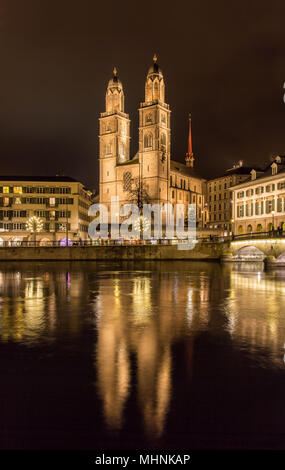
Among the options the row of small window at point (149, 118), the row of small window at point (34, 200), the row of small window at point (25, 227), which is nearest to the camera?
the row of small window at point (25, 227)

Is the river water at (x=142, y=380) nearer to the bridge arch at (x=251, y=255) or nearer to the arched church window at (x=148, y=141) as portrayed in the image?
the bridge arch at (x=251, y=255)

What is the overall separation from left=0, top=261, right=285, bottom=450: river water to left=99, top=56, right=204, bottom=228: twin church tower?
10079 centimetres

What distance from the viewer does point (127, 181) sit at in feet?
396

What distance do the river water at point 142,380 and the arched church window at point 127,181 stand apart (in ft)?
348

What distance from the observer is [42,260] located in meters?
72.6

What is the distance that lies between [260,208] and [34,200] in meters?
49.4

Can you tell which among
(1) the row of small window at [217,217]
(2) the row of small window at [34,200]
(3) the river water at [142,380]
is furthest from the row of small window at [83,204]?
(3) the river water at [142,380]

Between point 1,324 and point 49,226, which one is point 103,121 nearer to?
point 49,226

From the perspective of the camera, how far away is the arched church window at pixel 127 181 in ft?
393

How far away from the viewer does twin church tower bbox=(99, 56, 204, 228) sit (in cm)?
11612

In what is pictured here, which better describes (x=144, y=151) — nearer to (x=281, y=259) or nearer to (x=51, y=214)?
(x=51, y=214)

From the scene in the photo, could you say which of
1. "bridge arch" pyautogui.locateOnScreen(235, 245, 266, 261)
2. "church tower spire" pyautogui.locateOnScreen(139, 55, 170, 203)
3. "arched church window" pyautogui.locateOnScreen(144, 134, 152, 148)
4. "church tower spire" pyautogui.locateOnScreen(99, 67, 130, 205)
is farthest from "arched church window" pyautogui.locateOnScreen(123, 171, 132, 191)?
"bridge arch" pyautogui.locateOnScreen(235, 245, 266, 261)

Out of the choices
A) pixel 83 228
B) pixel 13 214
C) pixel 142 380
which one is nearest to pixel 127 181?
pixel 83 228

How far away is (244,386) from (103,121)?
12577cm
